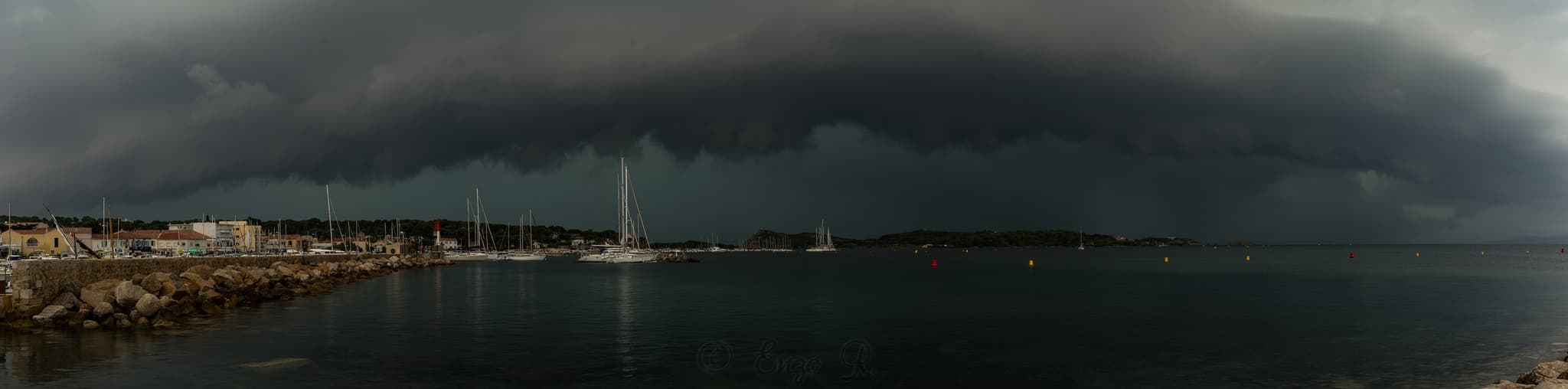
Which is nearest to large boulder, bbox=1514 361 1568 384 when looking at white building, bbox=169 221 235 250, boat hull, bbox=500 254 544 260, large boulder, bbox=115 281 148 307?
large boulder, bbox=115 281 148 307

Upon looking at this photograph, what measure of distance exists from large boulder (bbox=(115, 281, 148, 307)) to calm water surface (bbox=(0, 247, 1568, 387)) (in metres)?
3.01

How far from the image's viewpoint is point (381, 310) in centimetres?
4703

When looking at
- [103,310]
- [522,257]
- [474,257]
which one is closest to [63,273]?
[103,310]

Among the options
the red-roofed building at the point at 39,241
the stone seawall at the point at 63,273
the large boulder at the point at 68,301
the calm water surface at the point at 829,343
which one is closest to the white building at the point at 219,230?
the red-roofed building at the point at 39,241

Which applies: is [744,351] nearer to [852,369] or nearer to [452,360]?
[852,369]

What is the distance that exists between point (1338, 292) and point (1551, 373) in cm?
5225

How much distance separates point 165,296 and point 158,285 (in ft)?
11.6

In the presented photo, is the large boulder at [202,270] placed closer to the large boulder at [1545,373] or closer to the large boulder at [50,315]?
the large boulder at [50,315]

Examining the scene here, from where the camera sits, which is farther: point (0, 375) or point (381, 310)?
point (381, 310)

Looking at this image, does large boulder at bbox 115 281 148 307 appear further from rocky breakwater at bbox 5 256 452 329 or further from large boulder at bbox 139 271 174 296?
large boulder at bbox 139 271 174 296

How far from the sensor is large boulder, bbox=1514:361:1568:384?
1766 centimetres

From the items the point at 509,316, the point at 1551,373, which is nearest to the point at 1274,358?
the point at 1551,373

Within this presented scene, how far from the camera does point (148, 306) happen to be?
1427 inches

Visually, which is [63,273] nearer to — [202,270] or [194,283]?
[194,283]
